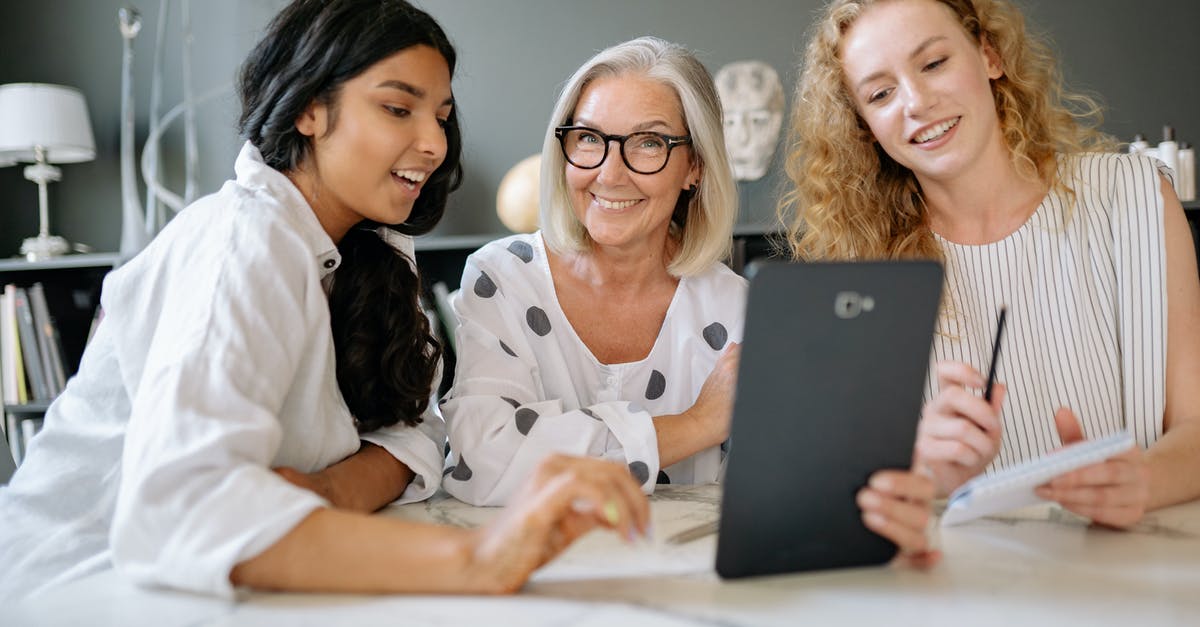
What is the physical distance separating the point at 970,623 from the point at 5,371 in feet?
12.0

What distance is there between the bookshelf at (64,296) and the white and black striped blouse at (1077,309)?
2.98 meters

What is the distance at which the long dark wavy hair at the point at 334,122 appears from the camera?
1.21 m

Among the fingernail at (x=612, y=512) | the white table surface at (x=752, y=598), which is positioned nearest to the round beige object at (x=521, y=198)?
the white table surface at (x=752, y=598)

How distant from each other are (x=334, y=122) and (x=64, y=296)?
292 cm

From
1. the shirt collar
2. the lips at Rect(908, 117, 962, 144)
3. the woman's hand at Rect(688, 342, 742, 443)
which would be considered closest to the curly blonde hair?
the lips at Rect(908, 117, 962, 144)

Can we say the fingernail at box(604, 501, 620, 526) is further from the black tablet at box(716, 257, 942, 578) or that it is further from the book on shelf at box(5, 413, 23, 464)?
the book on shelf at box(5, 413, 23, 464)

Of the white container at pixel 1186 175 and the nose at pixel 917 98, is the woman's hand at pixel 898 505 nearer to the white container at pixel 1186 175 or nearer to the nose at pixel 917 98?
the nose at pixel 917 98

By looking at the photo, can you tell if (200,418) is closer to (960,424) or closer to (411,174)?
(411,174)

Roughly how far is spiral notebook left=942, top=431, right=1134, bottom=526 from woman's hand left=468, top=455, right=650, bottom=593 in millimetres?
319

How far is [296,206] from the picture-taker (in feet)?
3.66

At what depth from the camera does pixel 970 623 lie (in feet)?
2.38

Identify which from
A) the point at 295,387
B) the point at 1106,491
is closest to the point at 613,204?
the point at 295,387

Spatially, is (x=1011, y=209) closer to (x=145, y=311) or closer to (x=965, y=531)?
(x=965, y=531)

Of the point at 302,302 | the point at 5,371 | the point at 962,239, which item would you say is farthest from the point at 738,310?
the point at 5,371
